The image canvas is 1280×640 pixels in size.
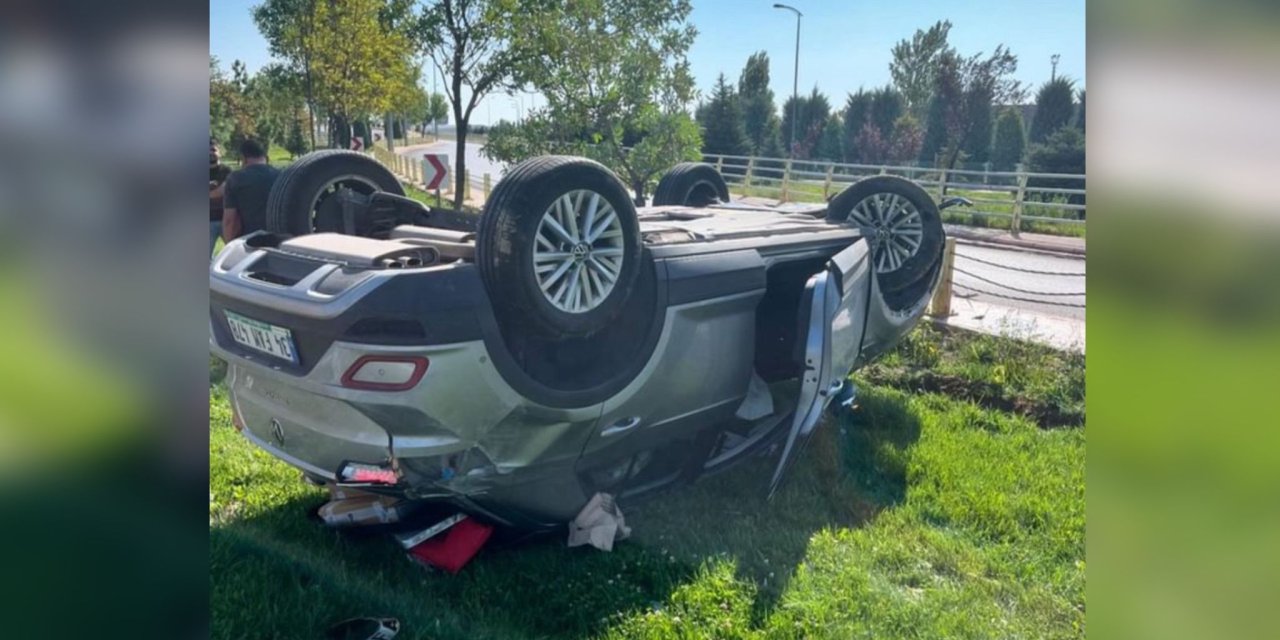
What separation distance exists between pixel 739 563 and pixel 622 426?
0.58m

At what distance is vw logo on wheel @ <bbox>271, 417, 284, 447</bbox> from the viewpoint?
8.55 ft

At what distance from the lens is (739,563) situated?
289 cm

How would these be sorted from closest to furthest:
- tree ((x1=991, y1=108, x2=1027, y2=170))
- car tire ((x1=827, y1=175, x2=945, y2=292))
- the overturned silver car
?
the overturned silver car < tree ((x1=991, y1=108, x2=1027, y2=170)) < car tire ((x1=827, y1=175, x2=945, y2=292))

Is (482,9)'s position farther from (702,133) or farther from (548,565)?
(548,565)

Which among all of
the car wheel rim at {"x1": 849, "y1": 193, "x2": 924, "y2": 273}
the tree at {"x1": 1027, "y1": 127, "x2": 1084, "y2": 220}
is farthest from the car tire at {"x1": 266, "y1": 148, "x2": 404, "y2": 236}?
the tree at {"x1": 1027, "y1": 127, "x2": 1084, "y2": 220}

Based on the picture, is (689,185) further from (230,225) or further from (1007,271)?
(230,225)

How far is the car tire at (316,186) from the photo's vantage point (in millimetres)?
2736

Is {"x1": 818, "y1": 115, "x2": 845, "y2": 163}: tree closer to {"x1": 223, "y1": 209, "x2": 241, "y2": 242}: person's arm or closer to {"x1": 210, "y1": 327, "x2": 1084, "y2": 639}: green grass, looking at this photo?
{"x1": 210, "y1": 327, "x2": 1084, "y2": 639}: green grass

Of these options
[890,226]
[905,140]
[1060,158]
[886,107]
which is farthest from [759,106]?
[890,226]

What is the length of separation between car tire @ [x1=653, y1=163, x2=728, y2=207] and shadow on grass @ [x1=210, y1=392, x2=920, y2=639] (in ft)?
3.43

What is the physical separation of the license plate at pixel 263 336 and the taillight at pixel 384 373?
206mm
